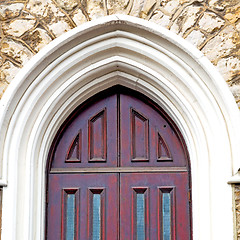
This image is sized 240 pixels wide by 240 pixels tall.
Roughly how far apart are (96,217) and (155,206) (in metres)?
0.46

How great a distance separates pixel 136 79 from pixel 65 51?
59 centimetres

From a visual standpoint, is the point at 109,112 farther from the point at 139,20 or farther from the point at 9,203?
the point at 9,203

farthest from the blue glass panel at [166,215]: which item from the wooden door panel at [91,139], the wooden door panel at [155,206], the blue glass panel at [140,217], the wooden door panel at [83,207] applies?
the wooden door panel at [91,139]

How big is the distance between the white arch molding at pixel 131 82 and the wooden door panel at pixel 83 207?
0.13 m

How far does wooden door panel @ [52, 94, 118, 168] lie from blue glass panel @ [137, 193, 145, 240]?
33cm

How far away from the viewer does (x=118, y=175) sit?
4121 millimetres

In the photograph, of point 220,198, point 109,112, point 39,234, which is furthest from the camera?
point 109,112

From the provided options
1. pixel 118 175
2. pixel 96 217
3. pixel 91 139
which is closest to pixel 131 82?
pixel 91 139

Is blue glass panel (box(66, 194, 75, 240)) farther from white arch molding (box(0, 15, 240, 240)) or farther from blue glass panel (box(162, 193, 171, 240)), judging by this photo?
blue glass panel (box(162, 193, 171, 240))

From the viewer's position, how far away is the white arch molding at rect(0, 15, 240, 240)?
3750 millimetres

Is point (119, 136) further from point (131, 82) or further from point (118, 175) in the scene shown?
point (131, 82)

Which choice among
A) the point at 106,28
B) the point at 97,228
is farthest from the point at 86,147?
the point at 106,28

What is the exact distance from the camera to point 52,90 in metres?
4.03

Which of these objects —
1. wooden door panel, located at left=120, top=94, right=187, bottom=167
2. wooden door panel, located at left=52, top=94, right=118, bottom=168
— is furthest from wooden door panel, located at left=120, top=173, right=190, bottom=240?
wooden door panel, located at left=52, top=94, right=118, bottom=168
